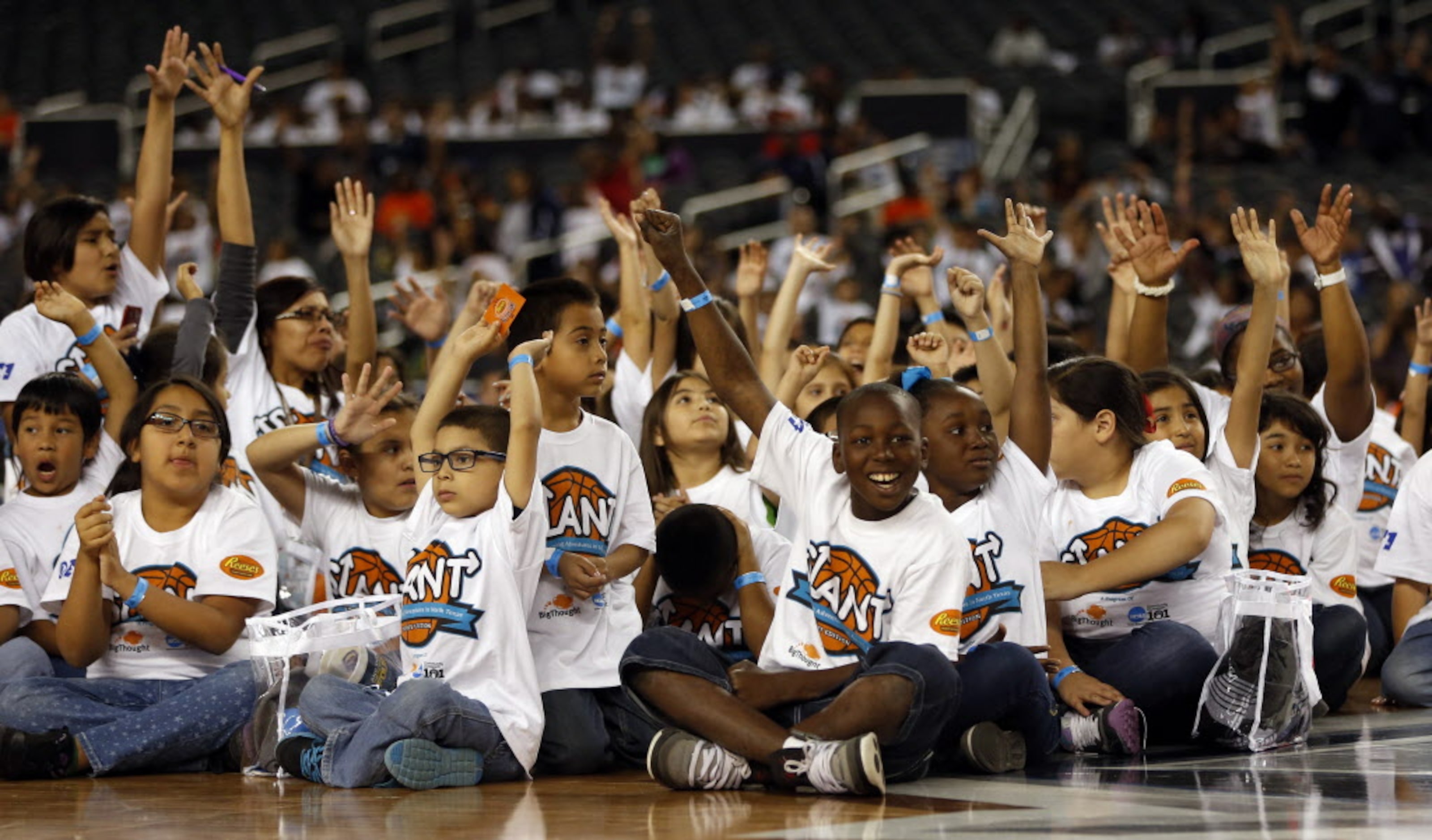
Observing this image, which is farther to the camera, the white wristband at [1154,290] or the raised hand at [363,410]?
the white wristband at [1154,290]

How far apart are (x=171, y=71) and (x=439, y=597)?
2.49m

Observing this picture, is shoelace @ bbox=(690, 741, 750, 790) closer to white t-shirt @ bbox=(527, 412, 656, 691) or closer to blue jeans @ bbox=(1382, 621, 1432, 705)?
white t-shirt @ bbox=(527, 412, 656, 691)

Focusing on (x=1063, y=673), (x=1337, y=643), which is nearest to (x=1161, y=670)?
(x=1063, y=673)

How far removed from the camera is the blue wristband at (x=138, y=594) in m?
4.52

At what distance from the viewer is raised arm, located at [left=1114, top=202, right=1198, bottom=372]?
5629 millimetres

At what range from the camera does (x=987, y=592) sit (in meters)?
4.52

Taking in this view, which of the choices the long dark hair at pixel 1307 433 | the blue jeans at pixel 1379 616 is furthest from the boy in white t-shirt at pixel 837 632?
the blue jeans at pixel 1379 616

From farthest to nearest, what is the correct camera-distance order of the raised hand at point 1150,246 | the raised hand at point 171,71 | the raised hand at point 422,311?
1. the raised hand at point 422,311
2. the raised hand at point 171,71
3. the raised hand at point 1150,246

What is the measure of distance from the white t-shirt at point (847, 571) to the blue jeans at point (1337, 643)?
63.1 inches

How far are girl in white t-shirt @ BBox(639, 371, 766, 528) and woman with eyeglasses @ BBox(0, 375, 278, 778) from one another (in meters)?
1.29

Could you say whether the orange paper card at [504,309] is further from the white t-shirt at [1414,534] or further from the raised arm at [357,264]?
the white t-shirt at [1414,534]

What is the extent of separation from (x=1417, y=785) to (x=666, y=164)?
11808 millimetres

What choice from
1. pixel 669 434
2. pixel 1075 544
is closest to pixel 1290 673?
pixel 1075 544

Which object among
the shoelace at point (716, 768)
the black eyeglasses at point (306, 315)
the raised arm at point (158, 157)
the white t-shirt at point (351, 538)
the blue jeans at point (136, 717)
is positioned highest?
the raised arm at point (158, 157)
